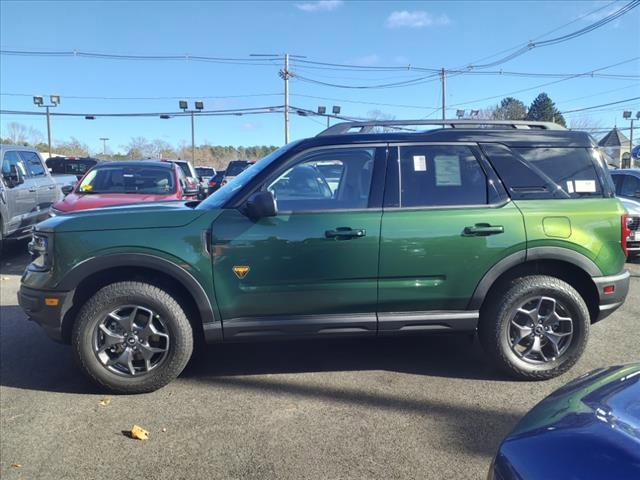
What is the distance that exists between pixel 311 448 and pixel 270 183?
1.90 meters

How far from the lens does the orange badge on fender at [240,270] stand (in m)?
3.66

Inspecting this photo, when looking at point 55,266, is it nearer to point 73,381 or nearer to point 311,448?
point 73,381

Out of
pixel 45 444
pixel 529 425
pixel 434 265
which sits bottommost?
pixel 45 444

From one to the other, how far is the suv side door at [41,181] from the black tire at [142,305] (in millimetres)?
7060

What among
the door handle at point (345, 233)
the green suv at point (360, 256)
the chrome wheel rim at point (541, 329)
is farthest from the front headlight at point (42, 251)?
the chrome wheel rim at point (541, 329)

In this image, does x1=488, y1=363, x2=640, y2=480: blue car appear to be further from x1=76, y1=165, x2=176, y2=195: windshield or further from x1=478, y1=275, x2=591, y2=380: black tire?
x1=76, y1=165, x2=176, y2=195: windshield

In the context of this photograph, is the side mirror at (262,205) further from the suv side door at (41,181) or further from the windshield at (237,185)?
the suv side door at (41,181)

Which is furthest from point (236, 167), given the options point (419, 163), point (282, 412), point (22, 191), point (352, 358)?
point (282, 412)

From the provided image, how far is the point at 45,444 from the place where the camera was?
121 inches

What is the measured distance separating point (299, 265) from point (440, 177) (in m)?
1.31

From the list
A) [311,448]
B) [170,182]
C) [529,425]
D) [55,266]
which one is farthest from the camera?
[170,182]

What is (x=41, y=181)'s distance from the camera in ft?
32.2

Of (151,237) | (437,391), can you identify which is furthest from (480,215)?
(151,237)

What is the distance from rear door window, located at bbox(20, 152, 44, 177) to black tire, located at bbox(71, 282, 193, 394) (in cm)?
720
